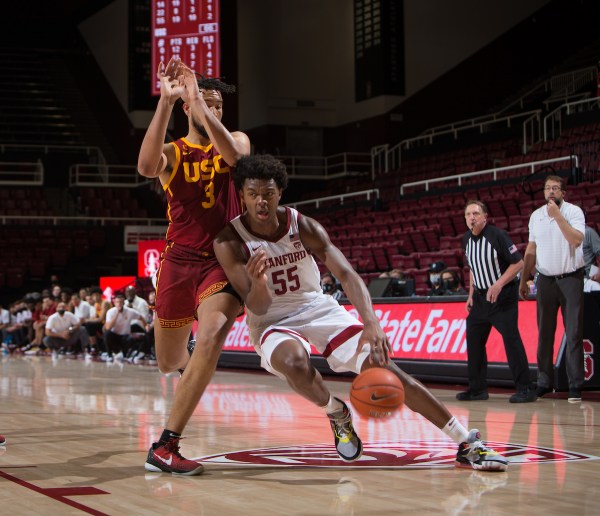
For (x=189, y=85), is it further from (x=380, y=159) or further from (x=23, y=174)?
(x=23, y=174)

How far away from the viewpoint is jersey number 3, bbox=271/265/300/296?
501cm

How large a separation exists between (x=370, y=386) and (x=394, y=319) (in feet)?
23.0

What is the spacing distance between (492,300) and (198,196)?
4030mm

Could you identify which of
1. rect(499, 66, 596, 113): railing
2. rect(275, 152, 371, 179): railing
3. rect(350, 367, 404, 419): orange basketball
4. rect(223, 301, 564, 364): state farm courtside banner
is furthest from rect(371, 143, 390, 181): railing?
rect(350, 367, 404, 419): orange basketball

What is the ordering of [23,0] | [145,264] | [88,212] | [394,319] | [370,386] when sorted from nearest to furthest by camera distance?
[370,386] < [394,319] < [145,264] < [88,212] < [23,0]

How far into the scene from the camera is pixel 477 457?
15.6 feet

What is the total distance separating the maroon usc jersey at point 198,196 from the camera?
5262mm

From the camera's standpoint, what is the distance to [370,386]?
4.46 metres

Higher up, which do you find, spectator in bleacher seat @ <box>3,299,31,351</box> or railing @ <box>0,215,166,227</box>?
railing @ <box>0,215,166,227</box>

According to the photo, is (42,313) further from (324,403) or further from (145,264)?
(324,403)

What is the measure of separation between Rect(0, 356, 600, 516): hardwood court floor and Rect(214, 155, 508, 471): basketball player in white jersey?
0.24 metres

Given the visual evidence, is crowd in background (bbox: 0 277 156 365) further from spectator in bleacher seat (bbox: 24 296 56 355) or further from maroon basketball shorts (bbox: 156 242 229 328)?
maroon basketball shorts (bbox: 156 242 229 328)

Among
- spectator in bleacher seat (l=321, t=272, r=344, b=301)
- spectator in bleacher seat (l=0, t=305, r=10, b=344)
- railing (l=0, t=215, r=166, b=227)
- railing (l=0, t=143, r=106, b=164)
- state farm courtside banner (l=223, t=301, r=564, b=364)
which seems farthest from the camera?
railing (l=0, t=143, r=106, b=164)

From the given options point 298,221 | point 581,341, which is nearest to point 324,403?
point 298,221
